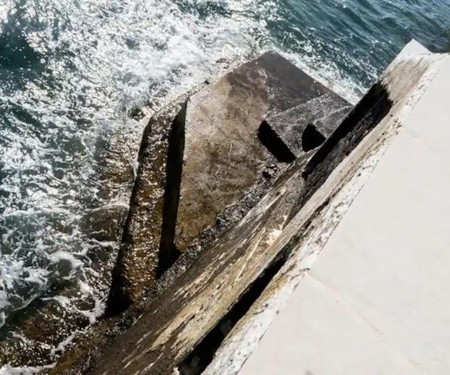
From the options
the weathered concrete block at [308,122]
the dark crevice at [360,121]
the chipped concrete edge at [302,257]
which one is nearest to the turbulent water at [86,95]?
the weathered concrete block at [308,122]

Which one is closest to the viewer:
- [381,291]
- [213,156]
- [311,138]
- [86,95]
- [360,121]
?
[381,291]

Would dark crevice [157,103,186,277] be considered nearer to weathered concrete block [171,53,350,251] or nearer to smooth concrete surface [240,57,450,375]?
weathered concrete block [171,53,350,251]

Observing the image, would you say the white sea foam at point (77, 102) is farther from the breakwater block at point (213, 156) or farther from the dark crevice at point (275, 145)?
the dark crevice at point (275, 145)

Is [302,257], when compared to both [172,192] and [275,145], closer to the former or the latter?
[172,192]

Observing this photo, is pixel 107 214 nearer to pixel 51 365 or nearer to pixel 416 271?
pixel 51 365

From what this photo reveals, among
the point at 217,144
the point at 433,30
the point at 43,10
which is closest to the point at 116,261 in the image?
the point at 217,144

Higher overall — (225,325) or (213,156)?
(225,325)

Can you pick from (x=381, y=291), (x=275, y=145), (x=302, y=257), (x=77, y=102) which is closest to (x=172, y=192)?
(x=275, y=145)
